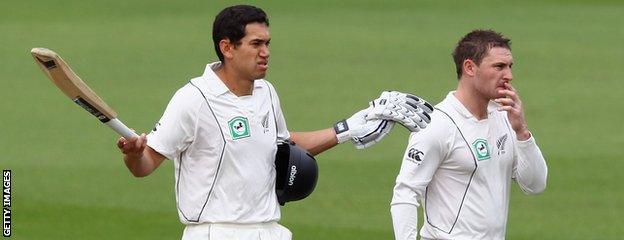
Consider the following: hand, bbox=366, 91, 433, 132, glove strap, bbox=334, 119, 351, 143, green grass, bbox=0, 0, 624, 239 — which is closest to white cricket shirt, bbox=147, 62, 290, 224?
glove strap, bbox=334, 119, 351, 143

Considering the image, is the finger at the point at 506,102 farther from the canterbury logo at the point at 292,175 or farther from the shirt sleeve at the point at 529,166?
the canterbury logo at the point at 292,175

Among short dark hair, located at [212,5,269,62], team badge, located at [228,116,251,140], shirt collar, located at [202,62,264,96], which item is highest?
short dark hair, located at [212,5,269,62]

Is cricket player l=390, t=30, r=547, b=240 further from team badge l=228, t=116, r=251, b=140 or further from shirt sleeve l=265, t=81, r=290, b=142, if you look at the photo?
team badge l=228, t=116, r=251, b=140

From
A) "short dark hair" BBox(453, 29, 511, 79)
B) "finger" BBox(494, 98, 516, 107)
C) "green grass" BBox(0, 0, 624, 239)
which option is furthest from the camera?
"green grass" BBox(0, 0, 624, 239)

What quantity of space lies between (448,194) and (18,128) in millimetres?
9203

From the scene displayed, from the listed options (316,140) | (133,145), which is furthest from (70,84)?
(316,140)

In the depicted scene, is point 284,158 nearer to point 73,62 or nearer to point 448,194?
point 448,194

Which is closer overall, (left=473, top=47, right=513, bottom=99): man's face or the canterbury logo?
the canterbury logo

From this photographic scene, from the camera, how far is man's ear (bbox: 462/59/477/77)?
788 cm

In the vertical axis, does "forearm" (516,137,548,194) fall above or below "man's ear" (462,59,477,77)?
below

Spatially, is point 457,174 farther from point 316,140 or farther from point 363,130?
point 316,140

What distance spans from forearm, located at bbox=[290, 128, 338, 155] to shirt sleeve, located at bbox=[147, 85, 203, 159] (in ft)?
2.30

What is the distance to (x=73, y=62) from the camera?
1908 cm

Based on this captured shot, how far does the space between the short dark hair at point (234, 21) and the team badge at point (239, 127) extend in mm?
338
